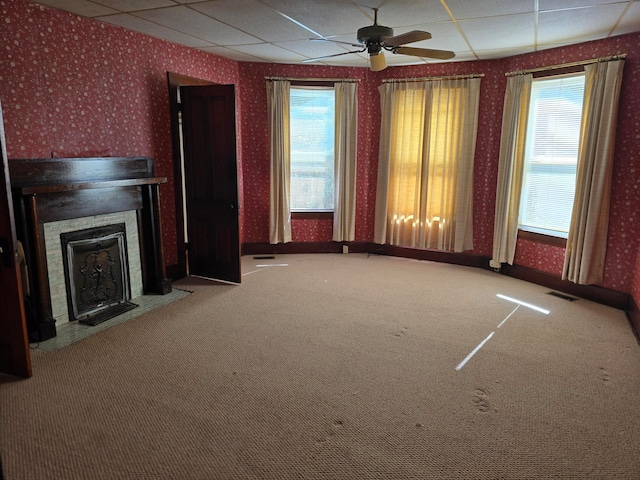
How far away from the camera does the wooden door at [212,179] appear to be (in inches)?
182

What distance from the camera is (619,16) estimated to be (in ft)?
11.2

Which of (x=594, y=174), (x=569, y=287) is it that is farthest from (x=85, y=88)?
(x=569, y=287)

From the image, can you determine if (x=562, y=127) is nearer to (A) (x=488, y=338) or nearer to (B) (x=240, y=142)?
(A) (x=488, y=338)

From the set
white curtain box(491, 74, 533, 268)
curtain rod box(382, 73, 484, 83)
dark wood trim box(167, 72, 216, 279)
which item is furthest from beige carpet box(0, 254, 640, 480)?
curtain rod box(382, 73, 484, 83)

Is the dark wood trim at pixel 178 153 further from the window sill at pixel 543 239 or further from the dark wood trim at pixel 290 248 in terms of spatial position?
the window sill at pixel 543 239

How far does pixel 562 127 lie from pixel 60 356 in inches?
197

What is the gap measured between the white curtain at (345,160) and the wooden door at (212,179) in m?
1.73

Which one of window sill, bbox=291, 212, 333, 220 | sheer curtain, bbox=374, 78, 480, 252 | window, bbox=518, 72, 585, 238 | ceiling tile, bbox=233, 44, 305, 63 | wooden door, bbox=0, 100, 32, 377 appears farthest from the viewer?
window sill, bbox=291, 212, 333, 220

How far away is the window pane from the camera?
5895 millimetres

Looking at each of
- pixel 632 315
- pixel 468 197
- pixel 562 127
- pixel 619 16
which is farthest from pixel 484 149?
pixel 632 315

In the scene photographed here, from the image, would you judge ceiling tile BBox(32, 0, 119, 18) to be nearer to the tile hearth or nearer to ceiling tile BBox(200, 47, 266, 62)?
ceiling tile BBox(200, 47, 266, 62)

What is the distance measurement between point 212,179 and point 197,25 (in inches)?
60.6

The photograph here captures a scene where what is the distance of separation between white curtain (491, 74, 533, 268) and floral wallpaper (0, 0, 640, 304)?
0.19m

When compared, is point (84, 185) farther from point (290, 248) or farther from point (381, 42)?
point (290, 248)
